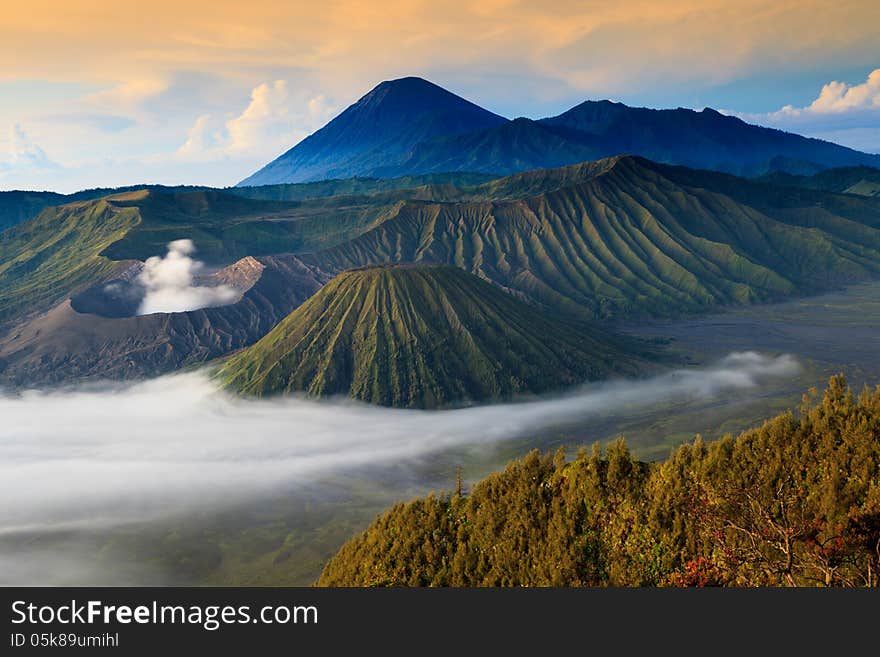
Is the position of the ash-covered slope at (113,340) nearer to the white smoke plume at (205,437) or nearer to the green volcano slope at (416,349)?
the white smoke plume at (205,437)

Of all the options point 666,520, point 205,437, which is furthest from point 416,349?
point 666,520

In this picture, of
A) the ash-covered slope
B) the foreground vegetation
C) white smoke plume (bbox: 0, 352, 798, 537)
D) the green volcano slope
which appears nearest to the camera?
the foreground vegetation

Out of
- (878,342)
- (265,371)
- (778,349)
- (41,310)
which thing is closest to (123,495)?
(265,371)

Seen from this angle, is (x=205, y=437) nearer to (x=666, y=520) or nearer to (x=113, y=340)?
(x=113, y=340)

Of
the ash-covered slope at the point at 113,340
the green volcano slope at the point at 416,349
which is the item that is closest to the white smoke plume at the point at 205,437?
the green volcano slope at the point at 416,349

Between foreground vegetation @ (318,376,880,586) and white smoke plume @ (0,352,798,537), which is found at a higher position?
foreground vegetation @ (318,376,880,586)

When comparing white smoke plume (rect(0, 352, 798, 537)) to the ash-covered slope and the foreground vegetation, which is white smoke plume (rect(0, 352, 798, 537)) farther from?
the foreground vegetation

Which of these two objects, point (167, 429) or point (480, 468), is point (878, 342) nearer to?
point (480, 468)

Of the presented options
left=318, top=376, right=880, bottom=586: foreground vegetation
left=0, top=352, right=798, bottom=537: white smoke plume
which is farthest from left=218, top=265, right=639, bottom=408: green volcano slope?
left=318, top=376, right=880, bottom=586: foreground vegetation
